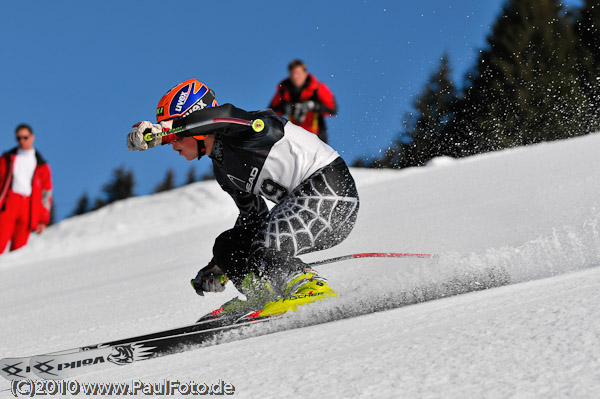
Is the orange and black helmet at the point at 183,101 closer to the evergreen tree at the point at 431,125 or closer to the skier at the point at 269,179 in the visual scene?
the skier at the point at 269,179

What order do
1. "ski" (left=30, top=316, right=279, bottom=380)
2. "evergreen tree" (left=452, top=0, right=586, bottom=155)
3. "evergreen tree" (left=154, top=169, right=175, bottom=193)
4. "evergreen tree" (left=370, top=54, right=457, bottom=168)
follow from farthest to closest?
"evergreen tree" (left=154, top=169, right=175, bottom=193), "evergreen tree" (left=452, top=0, right=586, bottom=155), "evergreen tree" (left=370, top=54, right=457, bottom=168), "ski" (left=30, top=316, right=279, bottom=380)

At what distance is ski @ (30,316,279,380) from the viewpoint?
87.4 inches

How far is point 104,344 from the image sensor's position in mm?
2371

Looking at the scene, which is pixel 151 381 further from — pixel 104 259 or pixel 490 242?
pixel 104 259

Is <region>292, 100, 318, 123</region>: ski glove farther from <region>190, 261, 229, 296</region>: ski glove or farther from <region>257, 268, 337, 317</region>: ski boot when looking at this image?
<region>257, 268, 337, 317</region>: ski boot

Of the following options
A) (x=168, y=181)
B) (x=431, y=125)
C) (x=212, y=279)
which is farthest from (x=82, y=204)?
(x=212, y=279)

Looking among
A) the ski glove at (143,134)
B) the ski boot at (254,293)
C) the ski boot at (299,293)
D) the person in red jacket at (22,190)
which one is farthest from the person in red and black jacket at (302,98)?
the ski boot at (299,293)

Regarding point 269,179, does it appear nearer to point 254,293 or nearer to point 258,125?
point 258,125

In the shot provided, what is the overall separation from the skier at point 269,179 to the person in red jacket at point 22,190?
19.8 feet

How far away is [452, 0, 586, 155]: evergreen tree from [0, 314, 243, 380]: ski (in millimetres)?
17017

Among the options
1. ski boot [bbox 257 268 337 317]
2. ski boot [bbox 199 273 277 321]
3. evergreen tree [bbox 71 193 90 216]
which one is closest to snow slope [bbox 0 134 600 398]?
ski boot [bbox 257 268 337 317]

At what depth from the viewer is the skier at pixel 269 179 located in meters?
2.71

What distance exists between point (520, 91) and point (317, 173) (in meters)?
20.7

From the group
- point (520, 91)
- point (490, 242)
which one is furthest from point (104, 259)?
point (520, 91)
